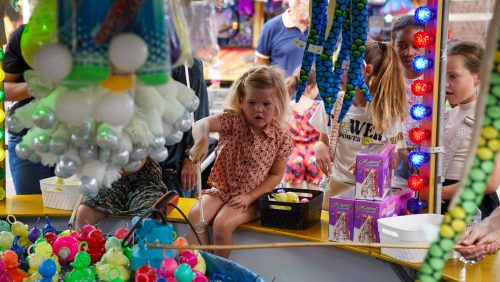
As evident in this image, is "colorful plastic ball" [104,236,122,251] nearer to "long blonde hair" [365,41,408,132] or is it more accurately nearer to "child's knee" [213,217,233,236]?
"child's knee" [213,217,233,236]

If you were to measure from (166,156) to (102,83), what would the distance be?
0.35 m

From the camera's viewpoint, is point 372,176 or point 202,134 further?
point 202,134

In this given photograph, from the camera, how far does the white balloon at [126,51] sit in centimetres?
101

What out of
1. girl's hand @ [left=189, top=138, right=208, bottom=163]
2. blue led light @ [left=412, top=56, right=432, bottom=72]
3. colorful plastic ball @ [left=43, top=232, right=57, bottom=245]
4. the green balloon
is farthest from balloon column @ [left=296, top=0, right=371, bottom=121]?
colorful plastic ball @ [left=43, top=232, right=57, bottom=245]

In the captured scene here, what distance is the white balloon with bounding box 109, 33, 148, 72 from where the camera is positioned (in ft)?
3.33

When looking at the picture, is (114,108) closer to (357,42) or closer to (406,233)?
(357,42)

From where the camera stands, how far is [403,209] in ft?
8.84

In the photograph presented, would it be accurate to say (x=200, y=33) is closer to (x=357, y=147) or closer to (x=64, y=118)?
(x=64, y=118)

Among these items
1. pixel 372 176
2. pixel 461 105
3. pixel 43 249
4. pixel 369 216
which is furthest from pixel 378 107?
pixel 43 249

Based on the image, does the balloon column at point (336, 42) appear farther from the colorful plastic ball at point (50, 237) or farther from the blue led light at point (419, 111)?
the colorful plastic ball at point (50, 237)

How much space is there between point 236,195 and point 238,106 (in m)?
0.43

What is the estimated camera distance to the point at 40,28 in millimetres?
1202

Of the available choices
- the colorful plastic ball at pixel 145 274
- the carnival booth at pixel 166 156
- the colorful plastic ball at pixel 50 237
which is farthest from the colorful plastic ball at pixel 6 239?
the colorful plastic ball at pixel 145 274

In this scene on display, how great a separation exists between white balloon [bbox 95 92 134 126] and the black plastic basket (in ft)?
5.42
